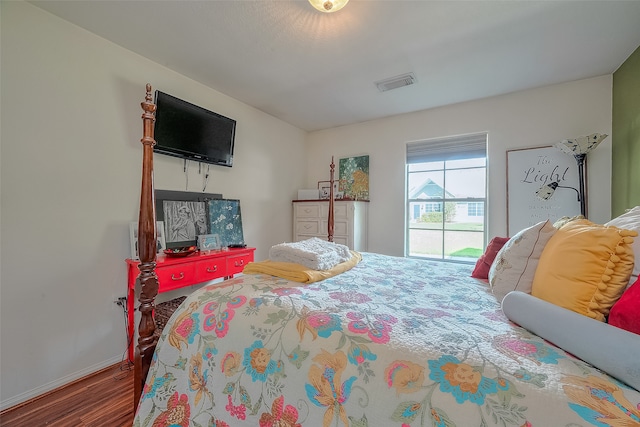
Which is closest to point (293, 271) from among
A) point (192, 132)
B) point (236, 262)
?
point (236, 262)

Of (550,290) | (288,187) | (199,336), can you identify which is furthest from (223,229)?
(550,290)

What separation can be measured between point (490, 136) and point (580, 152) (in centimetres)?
83

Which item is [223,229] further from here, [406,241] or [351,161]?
[406,241]

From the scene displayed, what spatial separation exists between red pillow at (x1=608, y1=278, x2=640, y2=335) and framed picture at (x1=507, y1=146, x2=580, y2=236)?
245 centimetres

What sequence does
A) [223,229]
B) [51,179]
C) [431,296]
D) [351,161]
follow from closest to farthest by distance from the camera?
[431,296]
[51,179]
[223,229]
[351,161]

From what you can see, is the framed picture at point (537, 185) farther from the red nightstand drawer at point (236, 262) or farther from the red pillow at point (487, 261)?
the red nightstand drawer at point (236, 262)

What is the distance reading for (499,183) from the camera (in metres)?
3.03

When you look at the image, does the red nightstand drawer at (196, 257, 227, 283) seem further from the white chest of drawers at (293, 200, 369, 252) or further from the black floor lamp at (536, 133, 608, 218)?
the black floor lamp at (536, 133, 608, 218)

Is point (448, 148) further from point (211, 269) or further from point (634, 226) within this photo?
point (211, 269)

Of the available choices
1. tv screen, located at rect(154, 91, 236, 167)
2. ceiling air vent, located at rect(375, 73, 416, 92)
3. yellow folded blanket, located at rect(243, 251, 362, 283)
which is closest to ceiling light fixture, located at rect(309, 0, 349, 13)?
ceiling air vent, located at rect(375, 73, 416, 92)

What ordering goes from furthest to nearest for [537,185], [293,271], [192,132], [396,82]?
1. [537,185]
2. [396,82]
3. [192,132]
4. [293,271]

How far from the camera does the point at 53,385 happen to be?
71.7 inches

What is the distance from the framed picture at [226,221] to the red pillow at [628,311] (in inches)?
113

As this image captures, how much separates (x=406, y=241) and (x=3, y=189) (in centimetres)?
381
